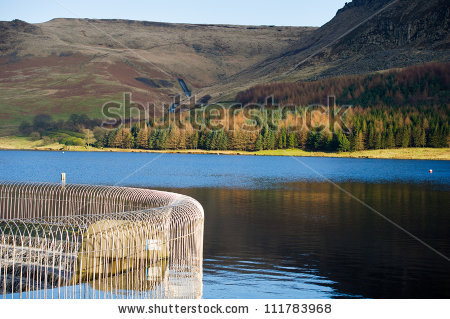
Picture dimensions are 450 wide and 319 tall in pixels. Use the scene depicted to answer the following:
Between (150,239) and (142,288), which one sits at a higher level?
(150,239)

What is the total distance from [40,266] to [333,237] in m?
17.0

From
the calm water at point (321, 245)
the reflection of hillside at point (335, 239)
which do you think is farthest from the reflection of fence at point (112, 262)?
the reflection of hillside at point (335, 239)

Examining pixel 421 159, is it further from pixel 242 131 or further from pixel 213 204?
pixel 213 204

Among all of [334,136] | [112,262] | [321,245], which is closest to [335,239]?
[321,245]

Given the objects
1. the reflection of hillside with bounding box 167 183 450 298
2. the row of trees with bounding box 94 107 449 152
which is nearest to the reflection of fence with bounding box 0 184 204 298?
the reflection of hillside with bounding box 167 183 450 298

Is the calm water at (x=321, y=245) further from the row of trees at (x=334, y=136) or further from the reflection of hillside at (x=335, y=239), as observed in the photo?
the row of trees at (x=334, y=136)

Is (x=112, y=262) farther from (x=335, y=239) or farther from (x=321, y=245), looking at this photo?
(x=335, y=239)

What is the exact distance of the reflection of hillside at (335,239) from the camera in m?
22.4

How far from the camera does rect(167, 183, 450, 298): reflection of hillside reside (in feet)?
73.6
